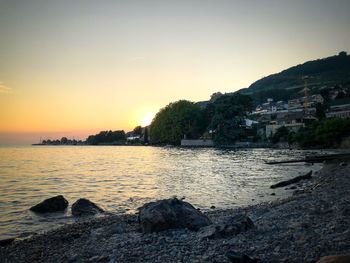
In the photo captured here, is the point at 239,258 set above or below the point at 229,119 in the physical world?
below

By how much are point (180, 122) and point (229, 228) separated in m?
169

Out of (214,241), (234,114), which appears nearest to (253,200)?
(214,241)

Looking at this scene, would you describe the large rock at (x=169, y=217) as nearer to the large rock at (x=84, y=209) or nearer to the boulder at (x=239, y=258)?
the boulder at (x=239, y=258)

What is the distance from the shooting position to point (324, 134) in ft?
296

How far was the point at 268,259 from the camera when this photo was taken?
317 inches

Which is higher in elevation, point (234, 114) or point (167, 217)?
point (234, 114)

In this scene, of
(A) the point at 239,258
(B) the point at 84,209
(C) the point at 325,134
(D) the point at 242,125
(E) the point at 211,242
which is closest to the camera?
(A) the point at 239,258

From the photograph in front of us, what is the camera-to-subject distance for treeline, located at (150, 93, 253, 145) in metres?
133

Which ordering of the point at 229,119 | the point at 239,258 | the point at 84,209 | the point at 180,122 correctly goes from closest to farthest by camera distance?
the point at 239,258 < the point at 84,209 < the point at 229,119 < the point at 180,122

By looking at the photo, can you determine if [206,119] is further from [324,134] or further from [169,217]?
[169,217]

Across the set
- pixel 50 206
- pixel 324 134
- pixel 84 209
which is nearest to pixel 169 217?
pixel 84 209

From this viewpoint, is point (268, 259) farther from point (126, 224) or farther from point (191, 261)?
point (126, 224)

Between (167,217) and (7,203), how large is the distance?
17.5 metres

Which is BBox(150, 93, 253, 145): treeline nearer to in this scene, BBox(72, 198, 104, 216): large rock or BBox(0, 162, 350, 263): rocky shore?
BBox(72, 198, 104, 216): large rock
